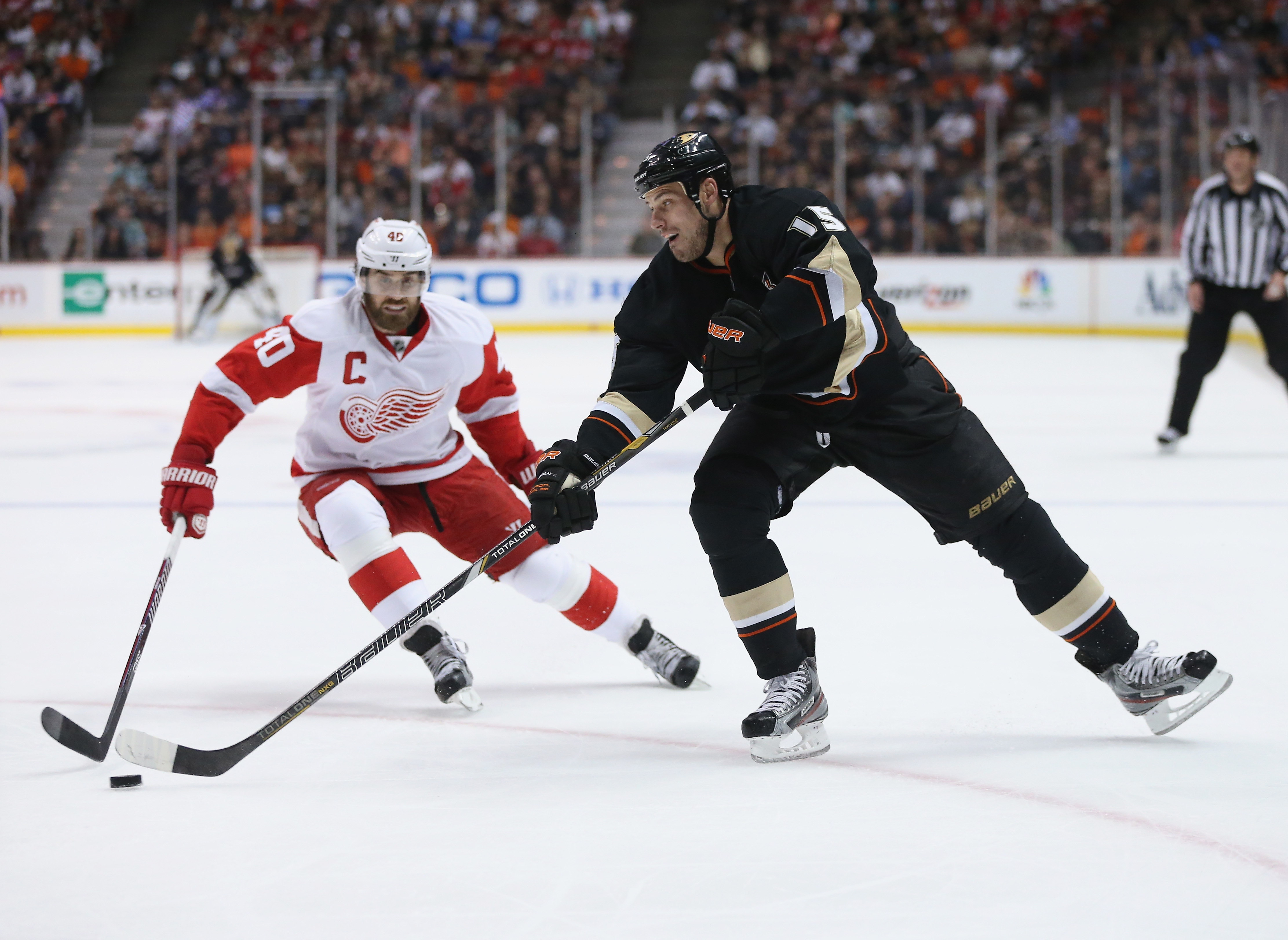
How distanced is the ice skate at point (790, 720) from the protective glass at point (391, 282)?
3.52ft

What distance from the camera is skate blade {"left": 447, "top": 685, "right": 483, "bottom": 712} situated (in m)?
2.92

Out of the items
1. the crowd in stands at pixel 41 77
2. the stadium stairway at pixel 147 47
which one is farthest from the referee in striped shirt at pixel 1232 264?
the stadium stairway at pixel 147 47

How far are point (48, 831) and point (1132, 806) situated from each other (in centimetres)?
163

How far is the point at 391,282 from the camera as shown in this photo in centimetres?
297

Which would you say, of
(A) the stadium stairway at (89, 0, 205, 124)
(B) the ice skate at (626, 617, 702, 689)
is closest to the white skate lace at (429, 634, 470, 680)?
(B) the ice skate at (626, 617, 702, 689)

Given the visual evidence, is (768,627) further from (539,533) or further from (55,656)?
(55,656)

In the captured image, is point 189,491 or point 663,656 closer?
point 189,491

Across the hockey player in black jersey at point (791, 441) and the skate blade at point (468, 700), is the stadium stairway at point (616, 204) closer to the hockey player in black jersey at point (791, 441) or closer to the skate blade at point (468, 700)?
the skate blade at point (468, 700)

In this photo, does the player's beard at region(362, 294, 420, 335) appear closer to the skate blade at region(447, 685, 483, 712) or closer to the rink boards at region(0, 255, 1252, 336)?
the skate blade at region(447, 685, 483, 712)

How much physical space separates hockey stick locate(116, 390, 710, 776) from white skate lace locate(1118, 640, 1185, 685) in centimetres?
90

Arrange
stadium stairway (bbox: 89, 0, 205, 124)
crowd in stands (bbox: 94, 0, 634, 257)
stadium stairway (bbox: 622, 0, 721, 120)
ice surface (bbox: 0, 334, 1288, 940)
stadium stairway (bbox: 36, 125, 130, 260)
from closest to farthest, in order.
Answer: ice surface (bbox: 0, 334, 1288, 940)
crowd in stands (bbox: 94, 0, 634, 257)
stadium stairway (bbox: 36, 125, 130, 260)
stadium stairway (bbox: 622, 0, 721, 120)
stadium stairway (bbox: 89, 0, 205, 124)

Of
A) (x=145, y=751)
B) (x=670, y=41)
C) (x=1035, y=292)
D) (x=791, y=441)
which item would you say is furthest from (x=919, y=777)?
(x=670, y=41)

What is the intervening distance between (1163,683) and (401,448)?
1559 mm

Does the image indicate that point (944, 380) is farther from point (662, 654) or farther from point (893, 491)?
point (662, 654)
